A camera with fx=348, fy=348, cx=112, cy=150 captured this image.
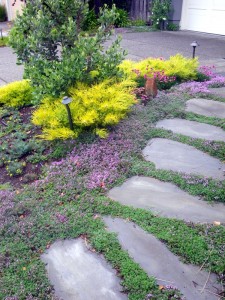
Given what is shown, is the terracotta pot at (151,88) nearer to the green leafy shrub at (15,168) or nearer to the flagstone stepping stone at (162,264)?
the green leafy shrub at (15,168)

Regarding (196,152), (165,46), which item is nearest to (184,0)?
(165,46)

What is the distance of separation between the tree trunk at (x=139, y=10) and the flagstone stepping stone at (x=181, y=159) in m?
13.4

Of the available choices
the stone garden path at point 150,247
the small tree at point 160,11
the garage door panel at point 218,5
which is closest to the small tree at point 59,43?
the stone garden path at point 150,247

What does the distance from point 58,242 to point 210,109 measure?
3336 mm

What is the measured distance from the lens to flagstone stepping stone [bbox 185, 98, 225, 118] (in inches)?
200

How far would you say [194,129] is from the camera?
4594mm

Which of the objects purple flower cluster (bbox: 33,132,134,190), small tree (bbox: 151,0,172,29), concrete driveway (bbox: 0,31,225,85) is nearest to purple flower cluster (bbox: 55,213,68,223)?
purple flower cluster (bbox: 33,132,134,190)

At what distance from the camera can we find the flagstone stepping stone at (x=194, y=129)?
4.39 meters

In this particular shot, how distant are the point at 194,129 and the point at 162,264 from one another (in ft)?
7.96

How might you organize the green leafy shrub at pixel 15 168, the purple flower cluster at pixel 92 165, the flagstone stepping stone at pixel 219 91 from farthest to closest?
the flagstone stepping stone at pixel 219 91 < the green leafy shrub at pixel 15 168 < the purple flower cluster at pixel 92 165

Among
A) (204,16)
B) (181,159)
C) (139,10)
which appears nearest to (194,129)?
(181,159)

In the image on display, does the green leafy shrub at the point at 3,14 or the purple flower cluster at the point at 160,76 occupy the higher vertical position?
the purple flower cluster at the point at 160,76

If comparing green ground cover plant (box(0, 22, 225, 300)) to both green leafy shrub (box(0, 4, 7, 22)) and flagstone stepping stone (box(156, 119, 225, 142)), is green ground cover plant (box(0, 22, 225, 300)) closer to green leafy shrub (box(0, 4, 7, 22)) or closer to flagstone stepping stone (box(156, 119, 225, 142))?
flagstone stepping stone (box(156, 119, 225, 142))

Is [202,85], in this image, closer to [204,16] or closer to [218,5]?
[218,5]
